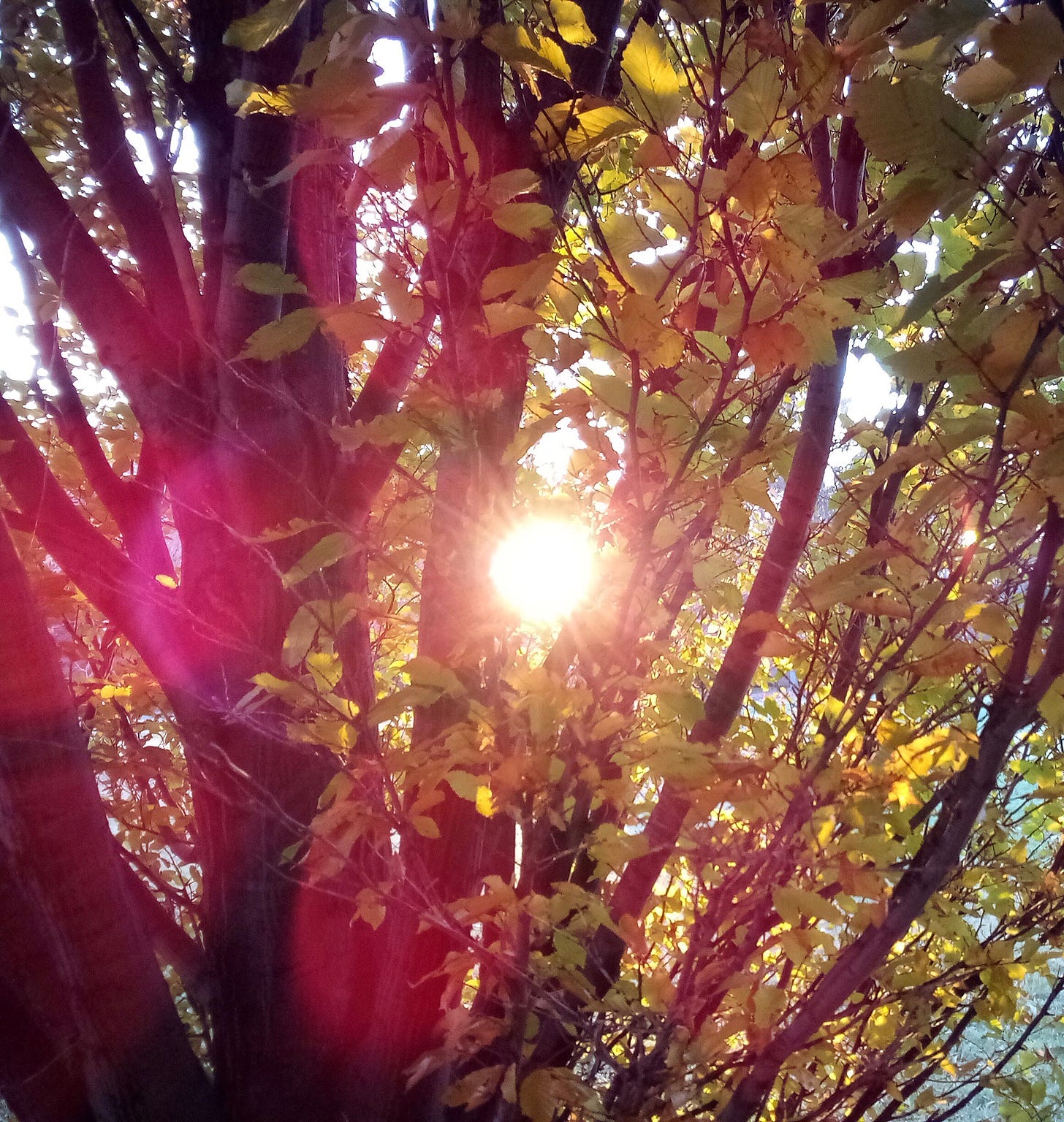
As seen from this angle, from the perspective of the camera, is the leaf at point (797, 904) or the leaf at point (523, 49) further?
the leaf at point (797, 904)

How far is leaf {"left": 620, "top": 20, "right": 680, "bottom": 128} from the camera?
0.68 meters

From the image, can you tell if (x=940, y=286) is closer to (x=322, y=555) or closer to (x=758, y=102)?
(x=758, y=102)

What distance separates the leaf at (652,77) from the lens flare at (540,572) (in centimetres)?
47

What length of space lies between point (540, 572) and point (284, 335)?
431 mm

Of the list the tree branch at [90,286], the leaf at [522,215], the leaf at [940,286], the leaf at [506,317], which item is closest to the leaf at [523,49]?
the leaf at [522,215]

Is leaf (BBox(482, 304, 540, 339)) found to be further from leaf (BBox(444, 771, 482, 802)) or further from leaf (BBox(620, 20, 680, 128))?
leaf (BBox(444, 771, 482, 802))

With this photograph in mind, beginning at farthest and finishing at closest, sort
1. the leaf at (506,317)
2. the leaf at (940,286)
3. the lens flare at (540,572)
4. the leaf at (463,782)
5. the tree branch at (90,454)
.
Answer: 1. the tree branch at (90,454)
2. the leaf at (463,782)
3. the lens flare at (540,572)
4. the leaf at (506,317)
5. the leaf at (940,286)

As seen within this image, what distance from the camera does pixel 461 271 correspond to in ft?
2.85

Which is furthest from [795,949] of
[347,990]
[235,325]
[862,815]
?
[235,325]

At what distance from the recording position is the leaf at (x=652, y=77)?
68 cm

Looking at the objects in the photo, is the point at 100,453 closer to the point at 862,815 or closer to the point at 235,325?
the point at 235,325

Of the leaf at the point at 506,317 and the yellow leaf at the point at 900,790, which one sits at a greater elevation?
the leaf at the point at 506,317

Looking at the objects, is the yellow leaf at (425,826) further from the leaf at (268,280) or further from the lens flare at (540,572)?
the leaf at (268,280)

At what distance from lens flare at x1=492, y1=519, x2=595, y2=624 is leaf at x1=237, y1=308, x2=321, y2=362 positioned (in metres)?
0.36
